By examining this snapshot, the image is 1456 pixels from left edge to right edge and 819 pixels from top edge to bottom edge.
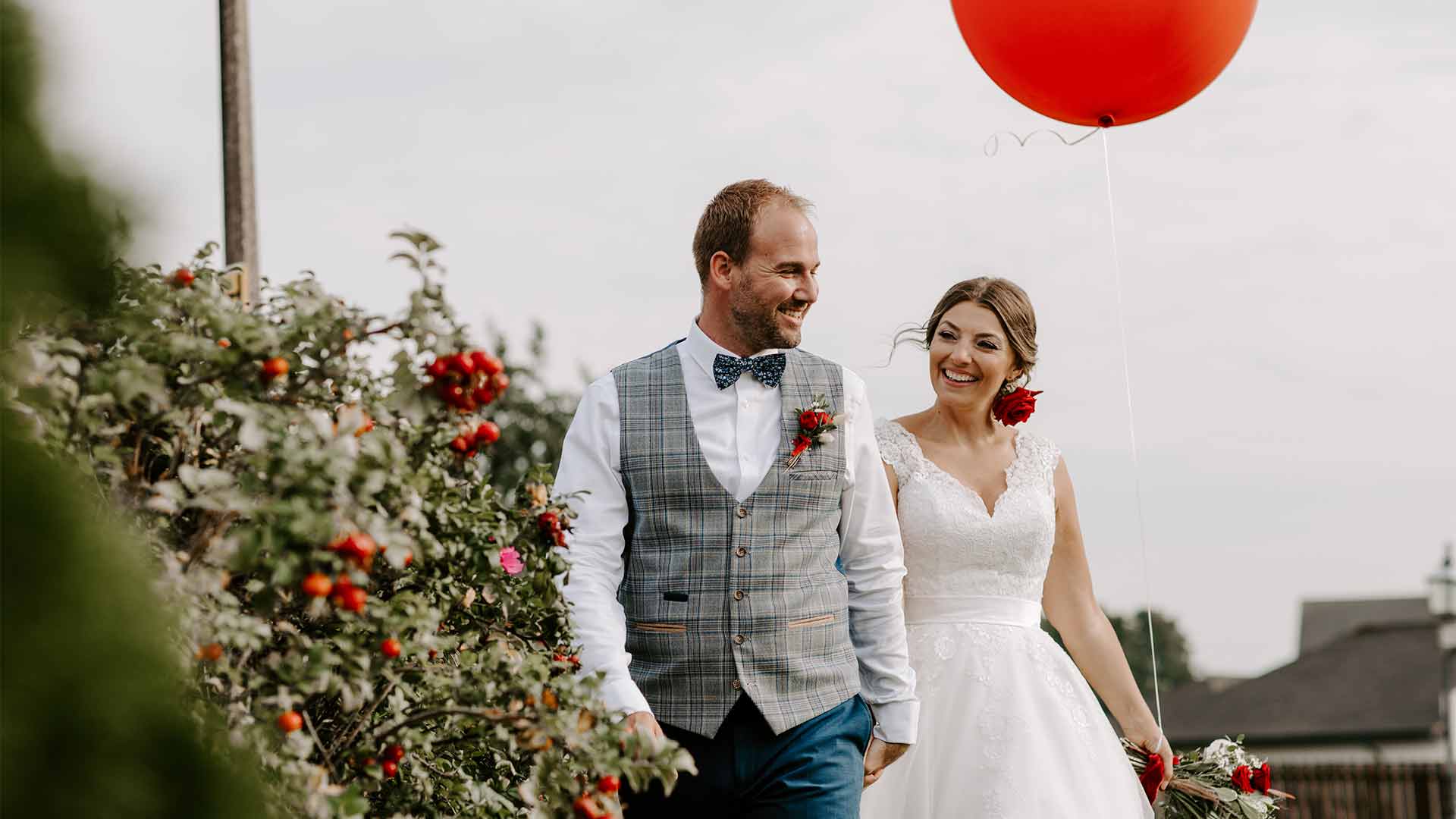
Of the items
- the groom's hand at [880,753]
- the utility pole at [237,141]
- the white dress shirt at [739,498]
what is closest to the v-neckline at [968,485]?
the white dress shirt at [739,498]

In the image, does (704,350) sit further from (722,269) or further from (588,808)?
(588,808)

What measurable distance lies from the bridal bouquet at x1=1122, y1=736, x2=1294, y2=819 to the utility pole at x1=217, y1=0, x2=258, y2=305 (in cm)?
423

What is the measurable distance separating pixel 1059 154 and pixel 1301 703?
112ft

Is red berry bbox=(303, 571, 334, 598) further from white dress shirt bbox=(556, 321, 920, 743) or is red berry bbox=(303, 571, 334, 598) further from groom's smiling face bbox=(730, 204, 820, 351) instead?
groom's smiling face bbox=(730, 204, 820, 351)

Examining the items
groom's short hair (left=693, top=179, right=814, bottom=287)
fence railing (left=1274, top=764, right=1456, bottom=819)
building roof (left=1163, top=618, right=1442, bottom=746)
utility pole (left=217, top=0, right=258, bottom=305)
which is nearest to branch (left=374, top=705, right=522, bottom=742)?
groom's short hair (left=693, top=179, right=814, bottom=287)

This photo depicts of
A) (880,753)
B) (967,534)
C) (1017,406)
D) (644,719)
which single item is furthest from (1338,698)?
(644,719)

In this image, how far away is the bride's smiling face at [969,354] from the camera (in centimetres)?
474

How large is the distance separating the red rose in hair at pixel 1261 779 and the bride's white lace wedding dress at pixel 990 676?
430 mm

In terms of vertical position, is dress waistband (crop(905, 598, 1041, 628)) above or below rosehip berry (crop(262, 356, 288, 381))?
below

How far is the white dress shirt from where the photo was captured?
10.7ft

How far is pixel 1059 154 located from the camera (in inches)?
214

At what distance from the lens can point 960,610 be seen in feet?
15.6

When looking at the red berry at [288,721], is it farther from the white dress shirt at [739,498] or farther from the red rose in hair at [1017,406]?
the red rose in hair at [1017,406]

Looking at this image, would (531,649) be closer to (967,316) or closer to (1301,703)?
(967,316)
